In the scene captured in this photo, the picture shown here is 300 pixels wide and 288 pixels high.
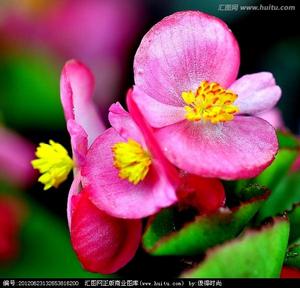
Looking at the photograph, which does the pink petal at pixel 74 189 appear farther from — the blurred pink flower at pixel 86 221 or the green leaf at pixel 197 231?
the green leaf at pixel 197 231

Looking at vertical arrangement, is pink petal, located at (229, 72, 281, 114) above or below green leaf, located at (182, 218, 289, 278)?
above

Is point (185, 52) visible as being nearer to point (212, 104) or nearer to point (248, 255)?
point (212, 104)

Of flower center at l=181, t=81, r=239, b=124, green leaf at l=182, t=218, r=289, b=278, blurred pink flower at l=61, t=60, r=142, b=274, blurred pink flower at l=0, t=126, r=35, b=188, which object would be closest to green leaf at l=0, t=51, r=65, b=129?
blurred pink flower at l=0, t=126, r=35, b=188

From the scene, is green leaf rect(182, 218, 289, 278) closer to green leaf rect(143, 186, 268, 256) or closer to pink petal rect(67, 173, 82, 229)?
green leaf rect(143, 186, 268, 256)

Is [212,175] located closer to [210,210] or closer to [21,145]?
[210,210]

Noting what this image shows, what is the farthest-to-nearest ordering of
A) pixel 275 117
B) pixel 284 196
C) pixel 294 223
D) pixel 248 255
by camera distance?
pixel 275 117
pixel 284 196
pixel 294 223
pixel 248 255

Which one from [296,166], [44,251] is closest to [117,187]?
[44,251]

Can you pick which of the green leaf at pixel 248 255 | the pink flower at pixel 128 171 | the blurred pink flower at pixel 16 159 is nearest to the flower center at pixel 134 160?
the pink flower at pixel 128 171

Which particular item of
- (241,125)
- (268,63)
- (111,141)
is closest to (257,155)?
(241,125)
